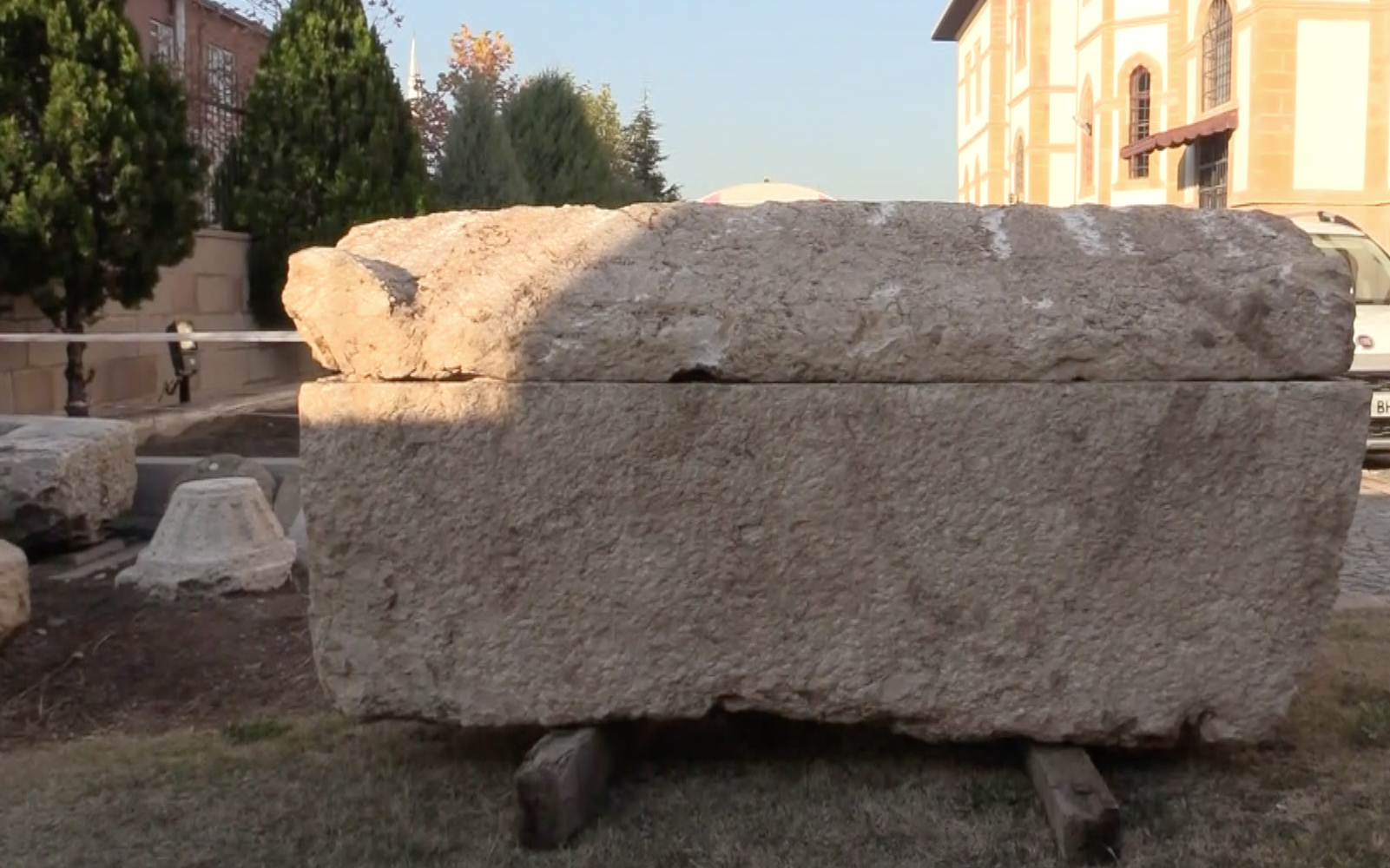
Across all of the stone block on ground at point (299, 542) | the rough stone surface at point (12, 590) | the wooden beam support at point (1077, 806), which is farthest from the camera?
the stone block on ground at point (299, 542)

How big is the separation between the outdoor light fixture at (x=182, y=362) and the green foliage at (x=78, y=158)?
0.76m

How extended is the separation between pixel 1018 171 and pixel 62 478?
31.3 m

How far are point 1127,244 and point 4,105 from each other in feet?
20.5

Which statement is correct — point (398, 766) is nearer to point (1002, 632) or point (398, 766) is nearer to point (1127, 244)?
point (1002, 632)

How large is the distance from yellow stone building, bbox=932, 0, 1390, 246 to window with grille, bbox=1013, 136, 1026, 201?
8cm

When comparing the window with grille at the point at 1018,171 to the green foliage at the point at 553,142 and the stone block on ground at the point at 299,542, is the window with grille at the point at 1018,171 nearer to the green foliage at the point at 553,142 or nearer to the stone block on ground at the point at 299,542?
the green foliage at the point at 553,142

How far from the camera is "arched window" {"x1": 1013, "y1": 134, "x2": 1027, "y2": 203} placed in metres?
33.2

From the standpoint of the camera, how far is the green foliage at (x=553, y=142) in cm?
1374

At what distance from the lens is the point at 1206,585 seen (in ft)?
8.87

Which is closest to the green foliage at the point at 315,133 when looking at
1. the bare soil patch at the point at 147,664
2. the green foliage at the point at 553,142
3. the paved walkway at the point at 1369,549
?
the green foliage at the point at 553,142

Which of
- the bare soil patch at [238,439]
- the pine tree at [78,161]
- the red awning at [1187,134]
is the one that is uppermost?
the red awning at [1187,134]

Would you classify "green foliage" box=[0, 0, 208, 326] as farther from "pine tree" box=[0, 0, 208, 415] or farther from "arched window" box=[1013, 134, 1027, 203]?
"arched window" box=[1013, 134, 1027, 203]

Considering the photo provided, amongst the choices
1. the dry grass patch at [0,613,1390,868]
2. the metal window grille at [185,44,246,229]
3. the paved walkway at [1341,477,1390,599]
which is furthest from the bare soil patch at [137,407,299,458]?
the paved walkway at [1341,477,1390,599]

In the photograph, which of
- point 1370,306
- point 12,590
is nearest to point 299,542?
point 12,590
